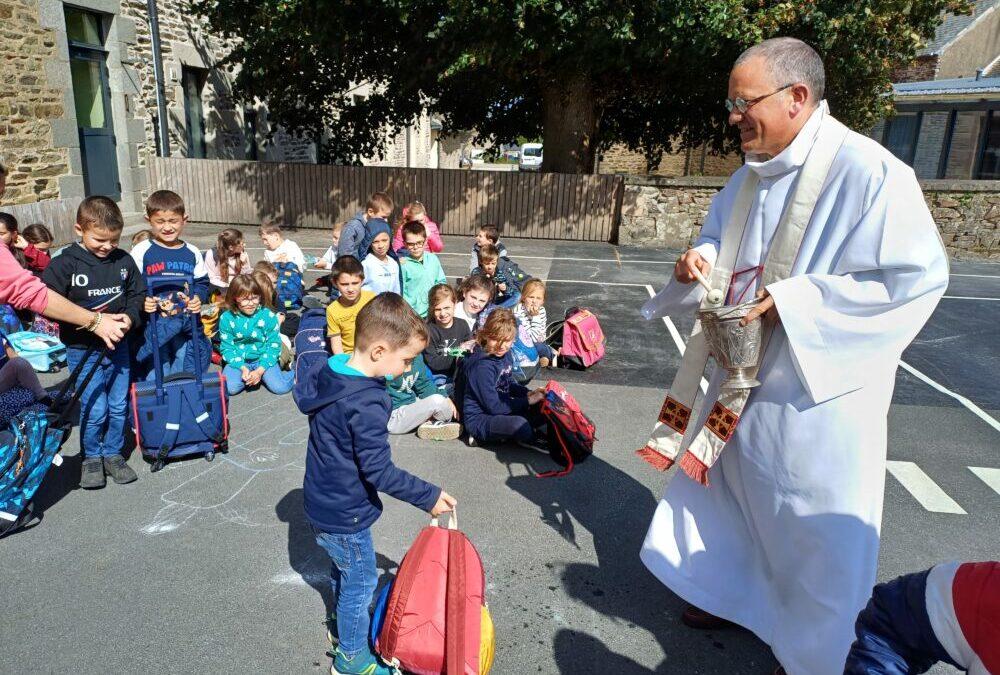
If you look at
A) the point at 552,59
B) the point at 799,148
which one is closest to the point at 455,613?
the point at 799,148

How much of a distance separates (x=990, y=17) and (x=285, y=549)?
3559cm

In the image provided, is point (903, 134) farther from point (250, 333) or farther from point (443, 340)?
point (250, 333)

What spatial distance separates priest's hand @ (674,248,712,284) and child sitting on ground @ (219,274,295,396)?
157 inches

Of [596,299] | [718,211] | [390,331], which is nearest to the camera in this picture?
[390,331]

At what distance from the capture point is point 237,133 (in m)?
19.2

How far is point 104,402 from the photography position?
4305 mm

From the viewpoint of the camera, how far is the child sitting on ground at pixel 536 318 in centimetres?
675

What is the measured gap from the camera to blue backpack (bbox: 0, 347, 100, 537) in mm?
3574

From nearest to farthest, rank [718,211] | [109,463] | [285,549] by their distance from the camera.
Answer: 1. [718,211]
2. [285,549]
3. [109,463]

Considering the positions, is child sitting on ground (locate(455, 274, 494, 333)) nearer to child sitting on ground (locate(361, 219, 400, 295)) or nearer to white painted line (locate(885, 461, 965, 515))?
child sitting on ground (locate(361, 219, 400, 295))

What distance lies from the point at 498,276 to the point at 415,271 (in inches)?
44.5

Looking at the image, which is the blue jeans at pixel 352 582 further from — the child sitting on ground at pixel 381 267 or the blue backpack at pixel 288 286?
the blue backpack at pixel 288 286

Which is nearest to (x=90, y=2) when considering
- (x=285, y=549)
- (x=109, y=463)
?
(x=109, y=463)

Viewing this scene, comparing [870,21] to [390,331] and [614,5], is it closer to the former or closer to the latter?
[614,5]
